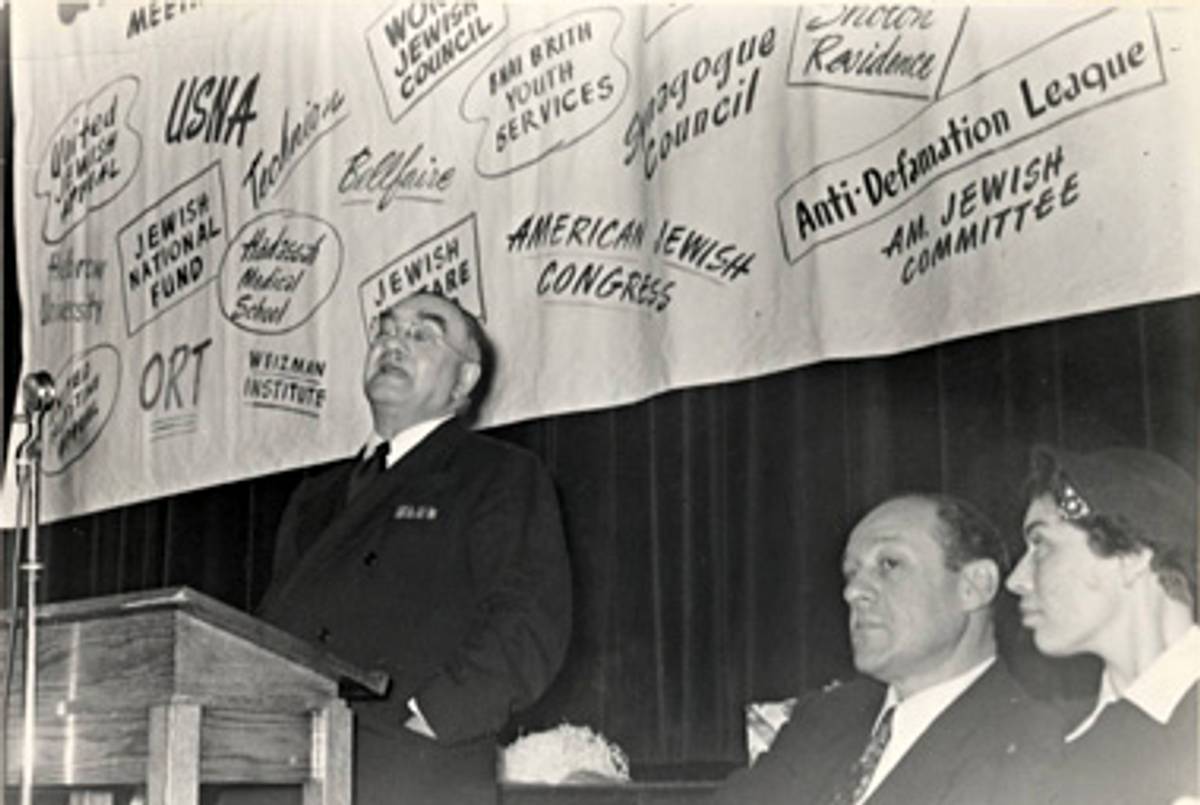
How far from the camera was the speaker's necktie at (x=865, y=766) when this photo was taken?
303cm

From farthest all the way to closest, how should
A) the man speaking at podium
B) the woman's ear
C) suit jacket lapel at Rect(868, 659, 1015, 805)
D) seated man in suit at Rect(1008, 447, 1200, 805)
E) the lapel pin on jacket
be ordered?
1. the lapel pin on jacket
2. the man speaking at podium
3. suit jacket lapel at Rect(868, 659, 1015, 805)
4. the woman's ear
5. seated man in suit at Rect(1008, 447, 1200, 805)

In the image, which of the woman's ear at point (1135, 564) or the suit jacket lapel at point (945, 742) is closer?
the woman's ear at point (1135, 564)

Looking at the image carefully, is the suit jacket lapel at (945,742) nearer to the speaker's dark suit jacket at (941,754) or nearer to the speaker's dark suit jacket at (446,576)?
the speaker's dark suit jacket at (941,754)

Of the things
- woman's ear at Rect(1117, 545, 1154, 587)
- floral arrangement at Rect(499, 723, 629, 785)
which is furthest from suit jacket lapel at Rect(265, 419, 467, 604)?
woman's ear at Rect(1117, 545, 1154, 587)

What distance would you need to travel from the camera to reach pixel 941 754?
2.94 meters

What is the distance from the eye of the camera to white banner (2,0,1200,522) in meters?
3.07

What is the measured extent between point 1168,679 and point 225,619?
1.45 metres

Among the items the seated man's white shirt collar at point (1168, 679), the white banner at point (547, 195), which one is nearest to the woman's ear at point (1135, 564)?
the seated man's white shirt collar at point (1168, 679)

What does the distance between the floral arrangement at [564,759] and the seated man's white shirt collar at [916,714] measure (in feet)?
2.44

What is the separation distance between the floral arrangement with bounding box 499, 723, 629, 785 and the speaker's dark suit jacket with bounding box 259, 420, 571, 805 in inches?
6.2

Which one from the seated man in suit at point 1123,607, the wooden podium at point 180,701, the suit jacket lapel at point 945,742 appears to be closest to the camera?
the wooden podium at point 180,701

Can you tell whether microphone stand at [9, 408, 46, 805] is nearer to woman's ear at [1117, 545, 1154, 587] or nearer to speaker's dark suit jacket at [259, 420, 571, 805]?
speaker's dark suit jacket at [259, 420, 571, 805]

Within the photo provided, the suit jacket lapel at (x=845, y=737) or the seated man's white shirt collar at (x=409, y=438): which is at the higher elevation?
the seated man's white shirt collar at (x=409, y=438)

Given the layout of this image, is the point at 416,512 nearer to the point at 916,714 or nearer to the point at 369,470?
the point at 369,470
